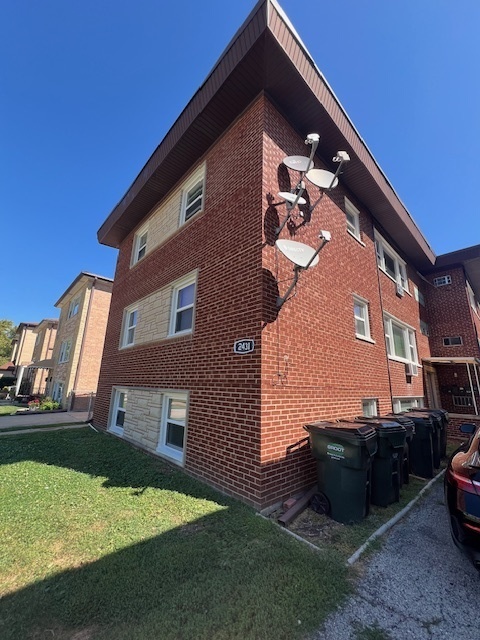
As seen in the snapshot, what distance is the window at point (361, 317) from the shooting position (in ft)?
27.3

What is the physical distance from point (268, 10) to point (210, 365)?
20.7 ft

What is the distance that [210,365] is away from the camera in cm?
568

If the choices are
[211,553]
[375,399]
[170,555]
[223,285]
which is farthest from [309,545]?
[375,399]

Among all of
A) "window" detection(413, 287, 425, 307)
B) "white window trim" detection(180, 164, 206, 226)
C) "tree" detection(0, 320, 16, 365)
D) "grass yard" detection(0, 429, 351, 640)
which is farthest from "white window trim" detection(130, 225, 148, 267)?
"tree" detection(0, 320, 16, 365)

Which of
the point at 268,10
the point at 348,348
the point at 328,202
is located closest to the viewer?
the point at 268,10

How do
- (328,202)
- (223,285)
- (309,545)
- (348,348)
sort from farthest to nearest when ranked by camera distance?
(328,202) < (348,348) < (223,285) < (309,545)

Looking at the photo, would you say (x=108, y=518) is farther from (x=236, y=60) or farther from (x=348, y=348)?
(x=236, y=60)

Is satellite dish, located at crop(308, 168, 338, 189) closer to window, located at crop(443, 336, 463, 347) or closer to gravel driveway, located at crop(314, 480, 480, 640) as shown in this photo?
gravel driveway, located at crop(314, 480, 480, 640)

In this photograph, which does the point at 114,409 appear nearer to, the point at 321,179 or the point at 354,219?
the point at 321,179

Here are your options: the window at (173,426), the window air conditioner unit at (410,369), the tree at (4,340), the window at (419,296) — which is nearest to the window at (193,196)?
the window at (173,426)

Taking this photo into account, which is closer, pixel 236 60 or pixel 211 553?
pixel 211 553

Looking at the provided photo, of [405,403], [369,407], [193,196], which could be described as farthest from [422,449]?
[193,196]

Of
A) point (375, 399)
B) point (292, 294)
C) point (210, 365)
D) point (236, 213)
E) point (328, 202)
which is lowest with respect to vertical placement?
point (375, 399)

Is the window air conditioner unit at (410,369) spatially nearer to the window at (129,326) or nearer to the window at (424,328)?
the window at (424,328)
